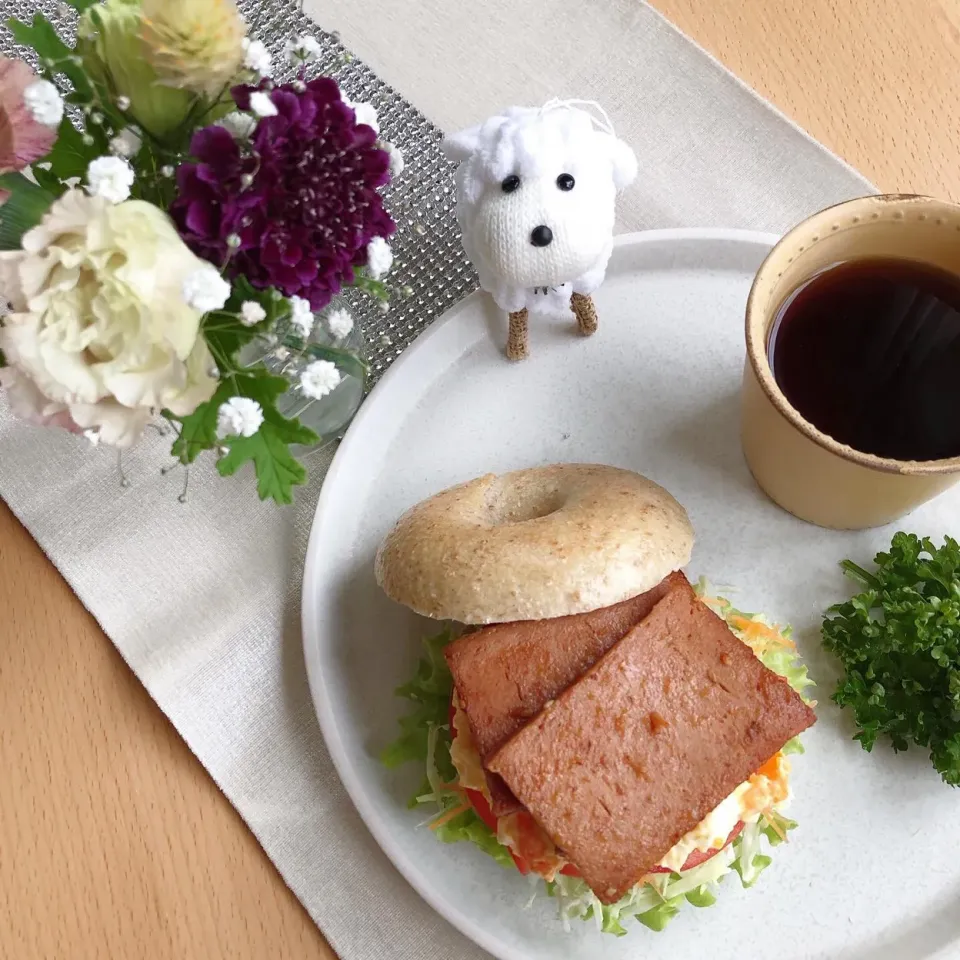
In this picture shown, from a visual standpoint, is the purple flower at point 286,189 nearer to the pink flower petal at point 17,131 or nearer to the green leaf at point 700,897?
the pink flower petal at point 17,131

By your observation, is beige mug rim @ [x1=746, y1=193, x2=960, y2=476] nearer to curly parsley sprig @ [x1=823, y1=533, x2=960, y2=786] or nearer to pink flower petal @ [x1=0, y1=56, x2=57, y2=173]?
curly parsley sprig @ [x1=823, y1=533, x2=960, y2=786]

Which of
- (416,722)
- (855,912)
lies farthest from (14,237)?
(855,912)

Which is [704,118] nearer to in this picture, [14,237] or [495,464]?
[495,464]

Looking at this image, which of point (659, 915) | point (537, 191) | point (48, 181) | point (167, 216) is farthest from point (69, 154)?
point (659, 915)

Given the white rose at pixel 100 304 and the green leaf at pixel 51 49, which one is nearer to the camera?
the white rose at pixel 100 304

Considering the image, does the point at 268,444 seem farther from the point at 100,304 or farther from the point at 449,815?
the point at 449,815

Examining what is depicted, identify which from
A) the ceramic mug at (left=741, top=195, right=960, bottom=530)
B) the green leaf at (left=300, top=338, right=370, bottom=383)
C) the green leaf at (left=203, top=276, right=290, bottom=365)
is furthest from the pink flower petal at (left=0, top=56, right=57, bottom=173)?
the ceramic mug at (left=741, top=195, right=960, bottom=530)

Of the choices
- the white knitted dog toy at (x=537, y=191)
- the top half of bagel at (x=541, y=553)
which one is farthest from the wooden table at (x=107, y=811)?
the white knitted dog toy at (x=537, y=191)
